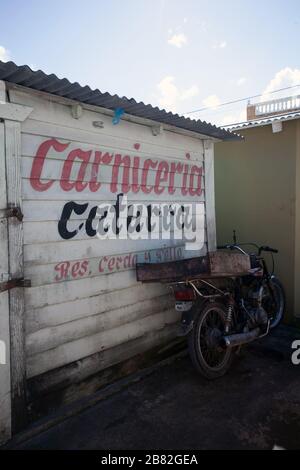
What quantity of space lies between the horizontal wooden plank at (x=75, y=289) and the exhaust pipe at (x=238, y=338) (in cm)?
128

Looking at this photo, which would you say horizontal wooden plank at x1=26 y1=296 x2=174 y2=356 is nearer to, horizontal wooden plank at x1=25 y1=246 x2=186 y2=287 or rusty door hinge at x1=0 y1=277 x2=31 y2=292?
horizontal wooden plank at x1=25 y1=246 x2=186 y2=287

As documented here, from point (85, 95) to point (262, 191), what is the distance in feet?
13.4

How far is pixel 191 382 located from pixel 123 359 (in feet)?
2.80

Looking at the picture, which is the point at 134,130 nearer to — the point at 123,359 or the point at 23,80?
the point at 23,80

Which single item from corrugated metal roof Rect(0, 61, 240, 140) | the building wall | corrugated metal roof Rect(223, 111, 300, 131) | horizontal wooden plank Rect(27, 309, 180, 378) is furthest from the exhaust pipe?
corrugated metal roof Rect(223, 111, 300, 131)

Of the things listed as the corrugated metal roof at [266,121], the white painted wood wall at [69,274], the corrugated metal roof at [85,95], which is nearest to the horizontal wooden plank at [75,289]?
the white painted wood wall at [69,274]

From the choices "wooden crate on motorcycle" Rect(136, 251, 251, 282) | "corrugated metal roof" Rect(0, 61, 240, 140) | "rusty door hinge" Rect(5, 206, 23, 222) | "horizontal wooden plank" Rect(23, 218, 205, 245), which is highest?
"corrugated metal roof" Rect(0, 61, 240, 140)

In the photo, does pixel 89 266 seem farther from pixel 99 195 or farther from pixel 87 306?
pixel 99 195

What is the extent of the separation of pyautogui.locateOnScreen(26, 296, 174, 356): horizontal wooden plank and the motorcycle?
1.88 ft

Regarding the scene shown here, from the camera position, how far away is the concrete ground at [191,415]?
307cm

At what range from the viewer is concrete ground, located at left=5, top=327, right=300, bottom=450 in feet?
10.1

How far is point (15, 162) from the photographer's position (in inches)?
124

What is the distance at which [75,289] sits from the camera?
12.2ft
